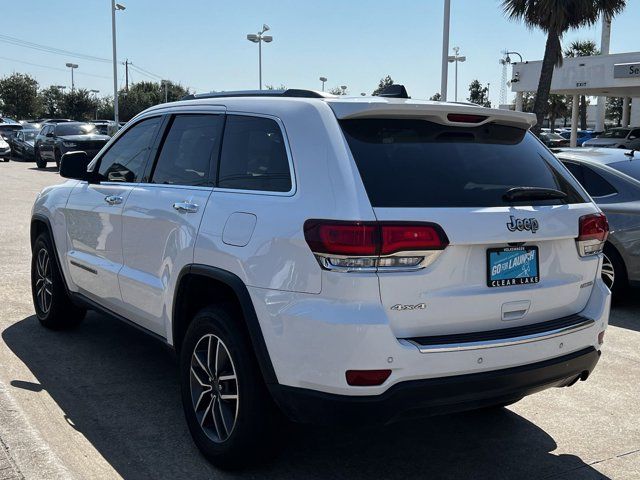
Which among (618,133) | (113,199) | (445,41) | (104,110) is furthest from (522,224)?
(104,110)

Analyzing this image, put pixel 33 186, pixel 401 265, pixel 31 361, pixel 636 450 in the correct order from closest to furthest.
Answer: pixel 401 265, pixel 636 450, pixel 31 361, pixel 33 186

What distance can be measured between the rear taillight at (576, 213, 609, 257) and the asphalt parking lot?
1117mm

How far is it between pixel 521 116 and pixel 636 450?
1.92m

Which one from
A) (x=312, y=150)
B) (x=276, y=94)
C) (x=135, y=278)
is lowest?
(x=135, y=278)

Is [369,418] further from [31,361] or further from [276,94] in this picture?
[31,361]

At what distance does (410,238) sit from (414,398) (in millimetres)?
666

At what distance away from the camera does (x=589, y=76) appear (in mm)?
31609

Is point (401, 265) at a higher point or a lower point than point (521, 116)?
lower

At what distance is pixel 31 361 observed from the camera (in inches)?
204

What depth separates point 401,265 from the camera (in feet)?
9.93

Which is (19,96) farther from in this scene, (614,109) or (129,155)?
(129,155)

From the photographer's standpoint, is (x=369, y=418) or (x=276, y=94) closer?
(x=369, y=418)

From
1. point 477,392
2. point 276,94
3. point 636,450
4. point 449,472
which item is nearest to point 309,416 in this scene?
point 477,392

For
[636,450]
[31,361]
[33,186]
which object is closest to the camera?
[636,450]
